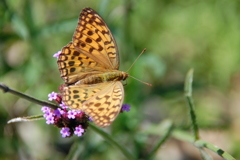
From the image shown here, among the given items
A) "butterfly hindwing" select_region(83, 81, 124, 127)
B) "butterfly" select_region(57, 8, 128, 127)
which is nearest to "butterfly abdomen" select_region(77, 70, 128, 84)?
"butterfly" select_region(57, 8, 128, 127)

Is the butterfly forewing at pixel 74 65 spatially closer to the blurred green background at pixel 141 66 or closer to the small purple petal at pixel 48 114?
the small purple petal at pixel 48 114

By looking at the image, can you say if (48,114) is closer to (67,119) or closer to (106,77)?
(67,119)

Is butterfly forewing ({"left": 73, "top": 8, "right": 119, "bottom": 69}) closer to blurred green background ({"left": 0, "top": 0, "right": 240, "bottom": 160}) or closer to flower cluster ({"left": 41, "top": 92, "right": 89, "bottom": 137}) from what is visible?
flower cluster ({"left": 41, "top": 92, "right": 89, "bottom": 137})

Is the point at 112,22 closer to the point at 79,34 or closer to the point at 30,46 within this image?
the point at 30,46

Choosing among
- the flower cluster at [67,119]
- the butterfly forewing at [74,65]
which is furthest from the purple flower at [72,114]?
the butterfly forewing at [74,65]

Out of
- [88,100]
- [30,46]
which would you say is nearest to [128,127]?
[88,100]

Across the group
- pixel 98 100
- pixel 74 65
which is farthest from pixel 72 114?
pixel 74 65
